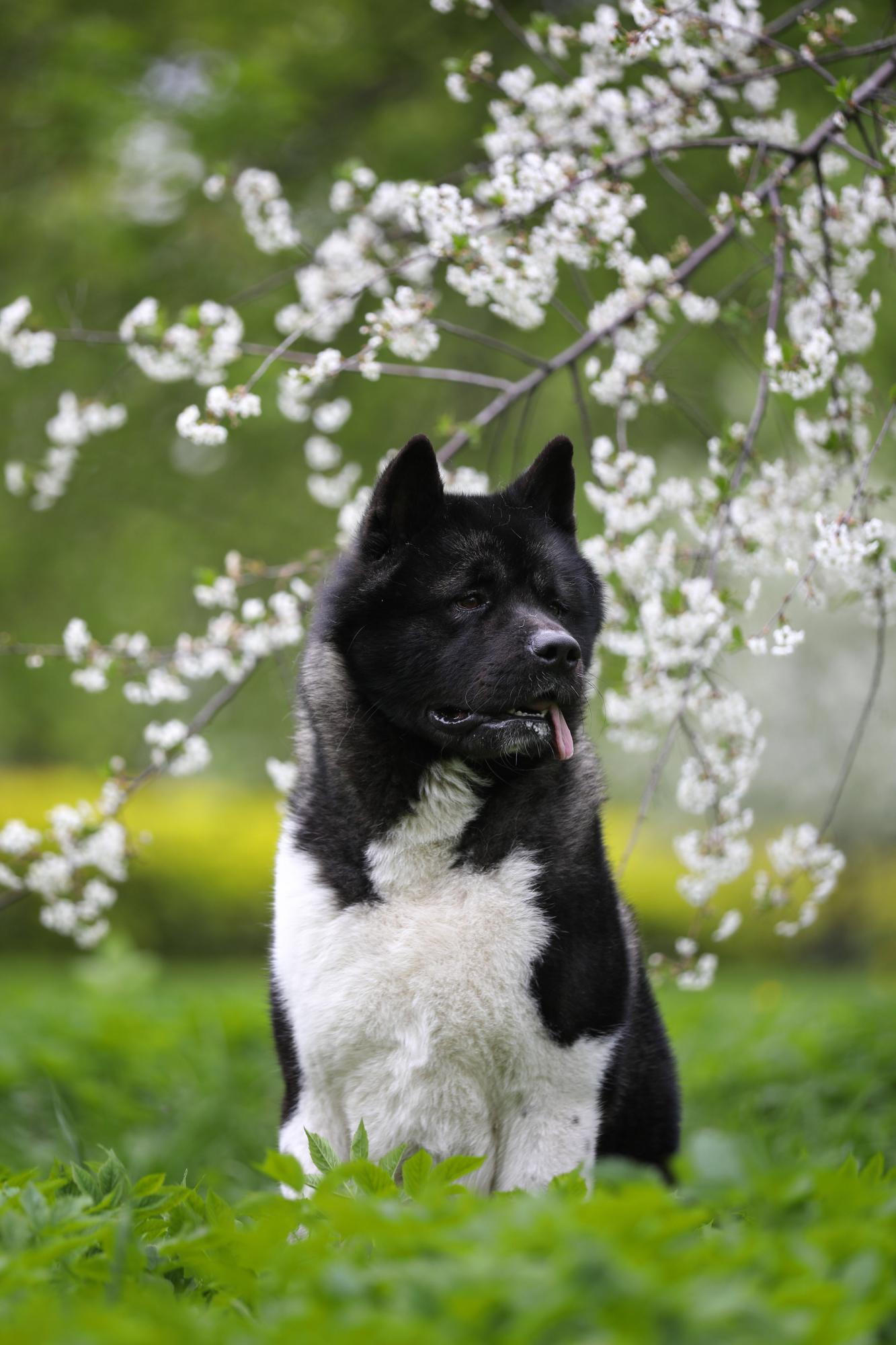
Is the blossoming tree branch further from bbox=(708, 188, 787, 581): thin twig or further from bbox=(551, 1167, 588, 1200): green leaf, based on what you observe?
bbox=(551, 1167, 588, 1200): green leaf

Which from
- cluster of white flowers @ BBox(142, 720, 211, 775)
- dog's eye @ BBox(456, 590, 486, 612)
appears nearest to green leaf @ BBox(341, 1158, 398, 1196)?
dog's eye @ BBox(456, 590, 486, 612)

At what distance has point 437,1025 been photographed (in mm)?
2910

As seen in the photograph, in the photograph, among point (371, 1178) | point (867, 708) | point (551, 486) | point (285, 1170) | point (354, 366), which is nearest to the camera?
point (285, 1170)

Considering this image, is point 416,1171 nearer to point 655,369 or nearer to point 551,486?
point 551,486

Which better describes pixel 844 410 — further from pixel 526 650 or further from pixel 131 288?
pixel 131 288

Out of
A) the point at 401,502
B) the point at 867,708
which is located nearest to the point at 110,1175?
the point at 401,502

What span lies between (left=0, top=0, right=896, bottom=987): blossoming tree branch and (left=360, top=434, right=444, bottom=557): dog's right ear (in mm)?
740

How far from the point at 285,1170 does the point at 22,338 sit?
131 inches

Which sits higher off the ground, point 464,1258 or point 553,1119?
point 464,1258

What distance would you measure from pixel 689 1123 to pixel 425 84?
5300 mm

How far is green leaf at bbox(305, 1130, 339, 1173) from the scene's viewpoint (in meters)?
2.52

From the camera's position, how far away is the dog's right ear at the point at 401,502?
3223 mm

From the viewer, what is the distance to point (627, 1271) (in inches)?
63.0

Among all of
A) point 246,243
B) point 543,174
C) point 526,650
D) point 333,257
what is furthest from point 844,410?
point 246,243
